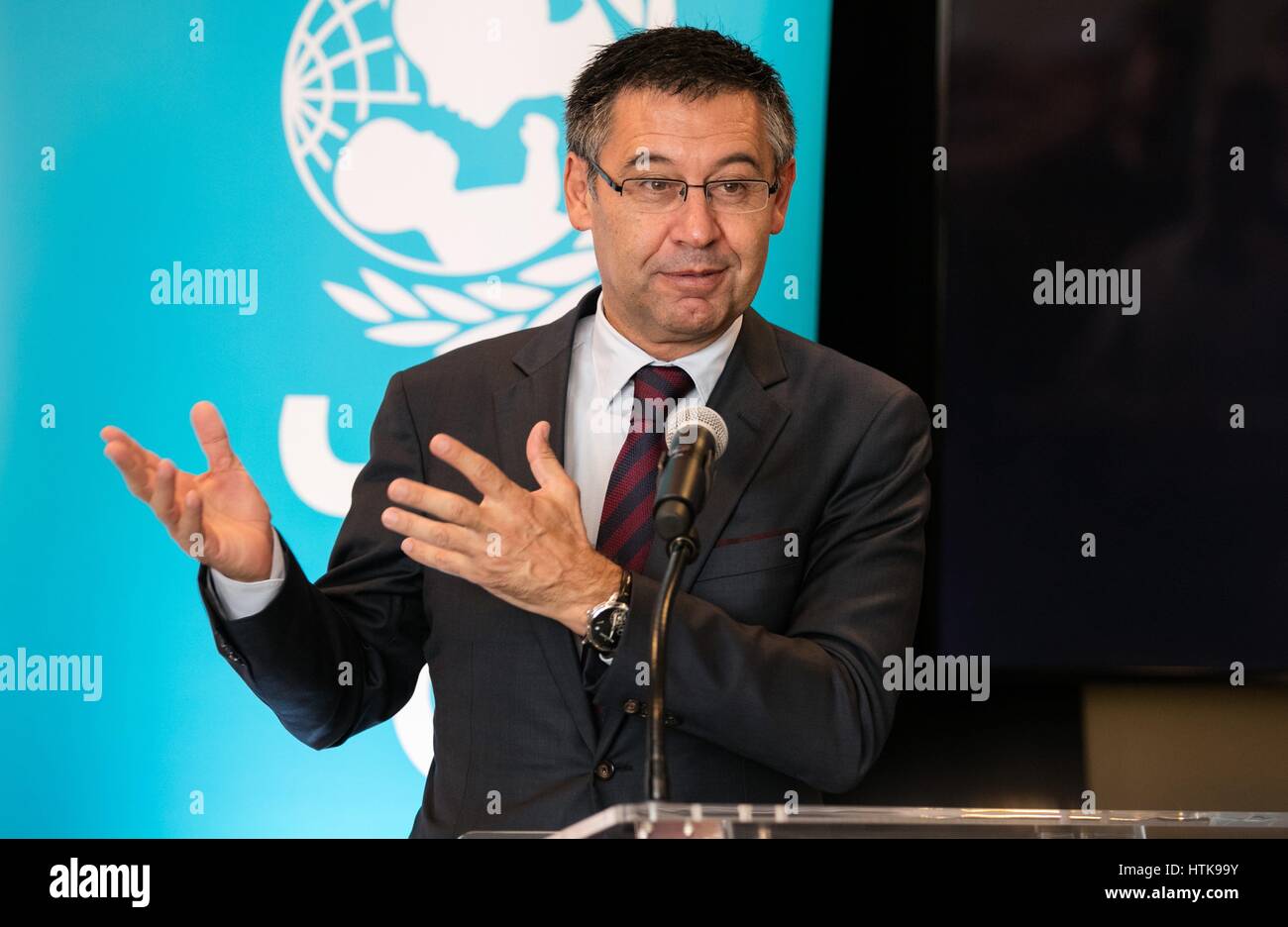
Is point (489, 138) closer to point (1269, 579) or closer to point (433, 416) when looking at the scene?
point (433, 416)

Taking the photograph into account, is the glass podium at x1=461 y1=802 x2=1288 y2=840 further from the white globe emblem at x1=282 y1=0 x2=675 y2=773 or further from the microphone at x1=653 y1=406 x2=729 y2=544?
the white globe emblem at x1=282 y1=0 x2=675 y2=773

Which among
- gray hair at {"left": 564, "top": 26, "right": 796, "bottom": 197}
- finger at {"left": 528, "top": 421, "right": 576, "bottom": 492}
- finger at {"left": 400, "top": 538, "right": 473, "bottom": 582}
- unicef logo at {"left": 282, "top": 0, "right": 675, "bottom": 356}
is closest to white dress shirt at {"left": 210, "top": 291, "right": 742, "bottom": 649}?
gray hair at {"left": 564, "top": 26, "right": 796, "bottom": 197}

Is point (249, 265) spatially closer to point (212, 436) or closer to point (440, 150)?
point (440, 150)

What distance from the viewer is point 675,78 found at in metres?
2.32

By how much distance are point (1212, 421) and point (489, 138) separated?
1.84 m

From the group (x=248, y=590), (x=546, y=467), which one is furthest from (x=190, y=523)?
(x=546, y=467)

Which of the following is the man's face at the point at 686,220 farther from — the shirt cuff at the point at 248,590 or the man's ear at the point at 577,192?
the shirt cuff at the point at 248,590

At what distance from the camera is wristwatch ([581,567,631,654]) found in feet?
6.28

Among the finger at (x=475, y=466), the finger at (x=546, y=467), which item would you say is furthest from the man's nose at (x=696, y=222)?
the finger at (x=475, y=466)

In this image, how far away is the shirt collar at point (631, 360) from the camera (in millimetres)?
2395

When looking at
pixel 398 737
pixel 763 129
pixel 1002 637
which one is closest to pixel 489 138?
pixel 763 129

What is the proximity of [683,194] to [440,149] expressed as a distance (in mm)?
1161

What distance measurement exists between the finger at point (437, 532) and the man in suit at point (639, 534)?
0.19 meters

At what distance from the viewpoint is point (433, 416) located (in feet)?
7.91
